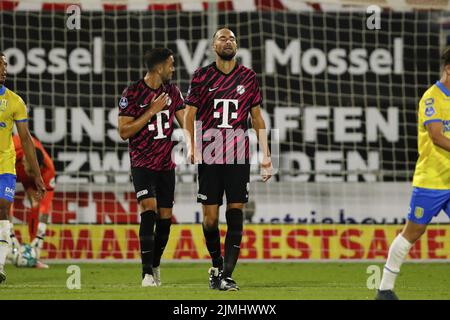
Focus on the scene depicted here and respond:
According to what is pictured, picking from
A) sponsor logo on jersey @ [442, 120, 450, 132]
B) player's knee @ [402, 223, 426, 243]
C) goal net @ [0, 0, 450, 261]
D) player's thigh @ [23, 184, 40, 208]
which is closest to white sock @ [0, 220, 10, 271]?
player's thigh @ [23, 184, 40, 208]

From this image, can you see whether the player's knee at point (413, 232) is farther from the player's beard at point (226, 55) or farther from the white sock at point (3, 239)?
the white sock at point (3, 239)

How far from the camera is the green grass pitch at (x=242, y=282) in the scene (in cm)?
775

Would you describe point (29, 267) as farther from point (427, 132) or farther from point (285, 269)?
point (427, 132)

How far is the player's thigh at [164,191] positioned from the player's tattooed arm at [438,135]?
275 cm

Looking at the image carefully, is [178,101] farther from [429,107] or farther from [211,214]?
[429,107]

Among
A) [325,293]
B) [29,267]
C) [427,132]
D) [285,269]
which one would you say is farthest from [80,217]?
[427,132]

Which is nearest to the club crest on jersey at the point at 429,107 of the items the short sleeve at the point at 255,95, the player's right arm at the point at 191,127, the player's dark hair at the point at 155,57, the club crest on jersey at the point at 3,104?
the short sleeve at the point at 255,95

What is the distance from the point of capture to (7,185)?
8844 mm

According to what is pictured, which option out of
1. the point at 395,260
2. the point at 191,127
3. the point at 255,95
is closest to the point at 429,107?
the point at 395,260

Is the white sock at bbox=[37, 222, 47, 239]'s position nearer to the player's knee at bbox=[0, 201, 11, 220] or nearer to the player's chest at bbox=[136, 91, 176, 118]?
the player's knee at bbox=[0, 201, 11, 220]

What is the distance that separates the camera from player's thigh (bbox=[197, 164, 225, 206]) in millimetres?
8531

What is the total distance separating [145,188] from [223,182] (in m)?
0.73

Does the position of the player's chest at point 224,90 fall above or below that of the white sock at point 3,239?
above

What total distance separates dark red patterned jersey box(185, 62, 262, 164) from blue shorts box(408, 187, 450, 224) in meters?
1.85
